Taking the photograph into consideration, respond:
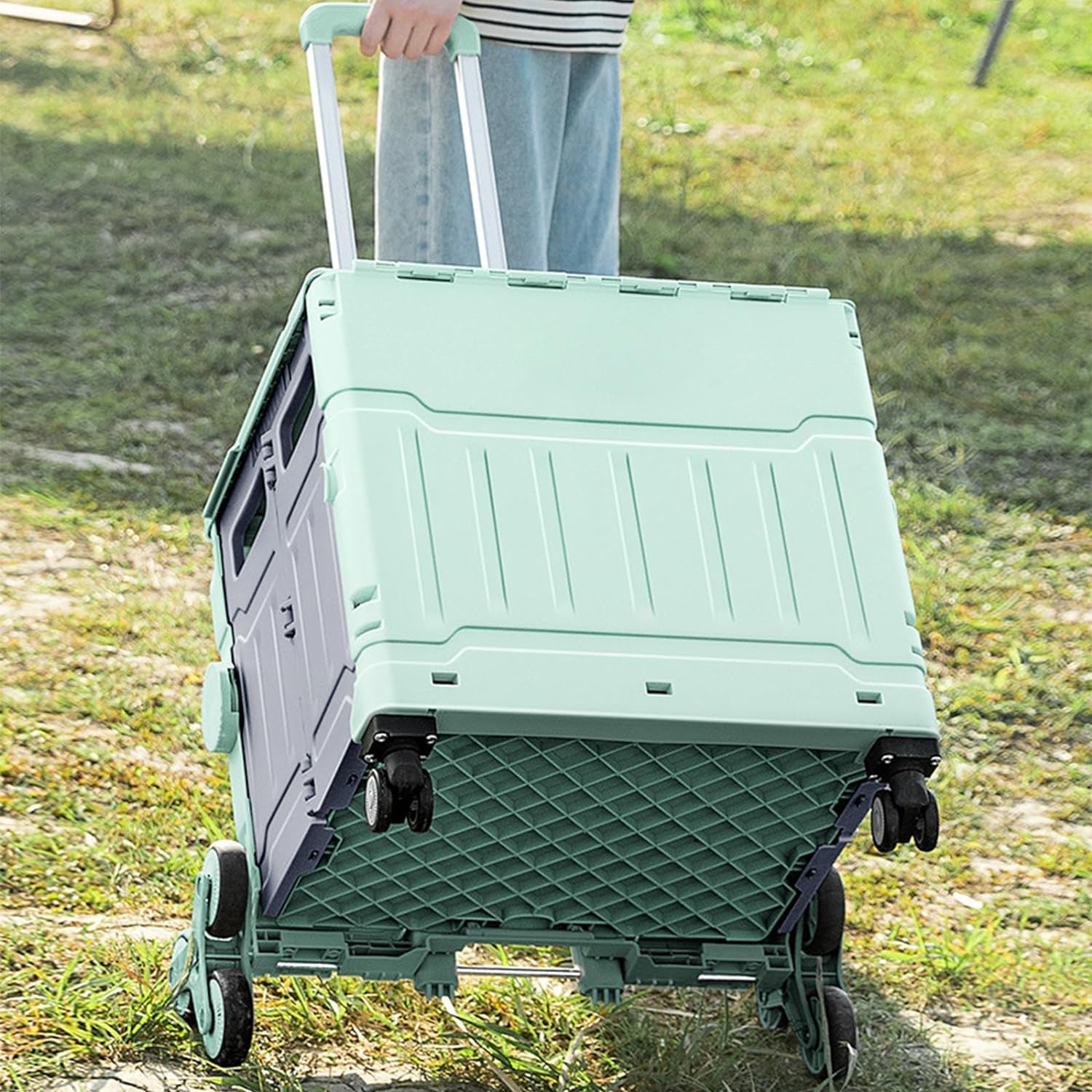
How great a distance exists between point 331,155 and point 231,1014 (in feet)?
3.35

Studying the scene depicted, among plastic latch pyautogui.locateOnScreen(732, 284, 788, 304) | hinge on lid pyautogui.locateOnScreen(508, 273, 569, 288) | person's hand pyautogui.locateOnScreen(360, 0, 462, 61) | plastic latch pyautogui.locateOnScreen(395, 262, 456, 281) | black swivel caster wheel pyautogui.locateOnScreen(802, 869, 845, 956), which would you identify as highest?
person's hand pyautogui.locateOnScreen(360, 0, 462, 61)

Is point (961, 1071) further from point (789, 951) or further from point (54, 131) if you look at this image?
point (54, 131)

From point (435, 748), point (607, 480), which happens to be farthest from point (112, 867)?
point (607, 480)

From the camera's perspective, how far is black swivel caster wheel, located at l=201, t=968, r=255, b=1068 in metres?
2.04

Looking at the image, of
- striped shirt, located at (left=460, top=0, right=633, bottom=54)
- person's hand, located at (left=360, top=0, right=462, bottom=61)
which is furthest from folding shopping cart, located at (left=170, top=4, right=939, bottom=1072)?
striped shirt, located at (left=460, top=0, right=633, bottom=54)

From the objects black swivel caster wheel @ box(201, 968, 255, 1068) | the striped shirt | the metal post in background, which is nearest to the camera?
black swivel caster wheel @ box(201, 968, 255, 1068)

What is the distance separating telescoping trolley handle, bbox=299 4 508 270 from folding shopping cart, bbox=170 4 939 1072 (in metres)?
0.26

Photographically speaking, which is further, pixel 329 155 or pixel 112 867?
pixel 112 867

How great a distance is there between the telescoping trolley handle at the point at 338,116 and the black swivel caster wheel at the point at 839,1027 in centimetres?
96

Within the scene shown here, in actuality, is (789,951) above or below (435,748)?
below

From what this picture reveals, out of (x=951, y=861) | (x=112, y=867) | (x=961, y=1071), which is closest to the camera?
(x=961, y=1071)

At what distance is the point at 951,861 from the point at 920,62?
5758 mm

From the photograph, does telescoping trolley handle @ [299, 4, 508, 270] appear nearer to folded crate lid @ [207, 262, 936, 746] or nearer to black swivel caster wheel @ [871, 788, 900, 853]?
folded crate lid @ [207, 262, 936, 746]

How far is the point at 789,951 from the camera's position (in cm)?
217
